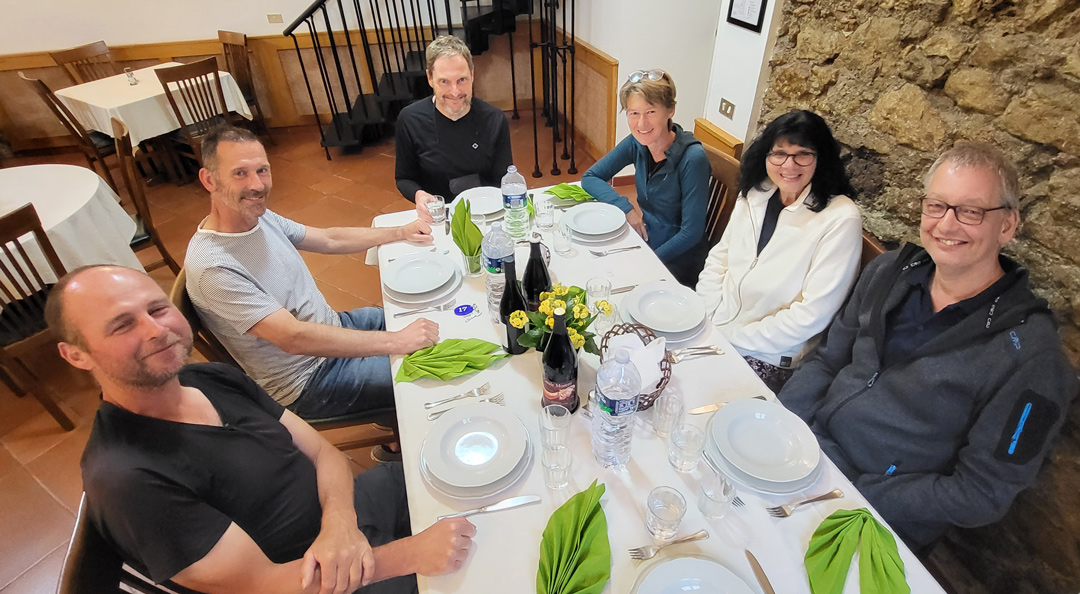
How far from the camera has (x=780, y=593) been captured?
87 centimetres

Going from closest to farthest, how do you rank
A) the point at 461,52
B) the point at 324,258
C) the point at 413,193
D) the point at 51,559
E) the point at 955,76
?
the point at 955,76, the point at 51,559, the point at 461,52, the point at 413,193, the point at 324,258

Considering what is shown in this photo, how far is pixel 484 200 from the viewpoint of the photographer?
2.09m

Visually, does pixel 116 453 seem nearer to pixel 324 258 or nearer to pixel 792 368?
pixel 792 368

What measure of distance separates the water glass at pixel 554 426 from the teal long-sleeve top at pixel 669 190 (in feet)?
3.81

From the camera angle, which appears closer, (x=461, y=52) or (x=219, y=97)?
(x=461, y=52)

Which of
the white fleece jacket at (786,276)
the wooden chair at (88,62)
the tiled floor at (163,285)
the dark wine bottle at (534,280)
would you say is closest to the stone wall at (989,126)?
the white fleece jacket at (786,276)

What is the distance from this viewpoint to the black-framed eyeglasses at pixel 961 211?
1.12 meters

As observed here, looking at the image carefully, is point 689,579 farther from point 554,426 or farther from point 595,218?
point 595,218

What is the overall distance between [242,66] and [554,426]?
16.5 ft

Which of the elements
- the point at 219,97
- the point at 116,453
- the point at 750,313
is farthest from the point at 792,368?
the point at 219,97

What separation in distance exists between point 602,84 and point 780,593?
151 inches

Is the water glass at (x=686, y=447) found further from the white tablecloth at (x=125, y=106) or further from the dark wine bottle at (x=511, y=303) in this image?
the white tablecloth at (x=125, y=106)

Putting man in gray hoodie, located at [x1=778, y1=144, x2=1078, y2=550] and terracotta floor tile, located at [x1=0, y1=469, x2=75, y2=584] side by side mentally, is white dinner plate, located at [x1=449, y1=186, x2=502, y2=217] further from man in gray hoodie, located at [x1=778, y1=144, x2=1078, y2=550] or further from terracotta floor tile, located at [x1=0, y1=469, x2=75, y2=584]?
terracotta floor tile, located at [x1=0, y1=469, x2=75, y2=584]

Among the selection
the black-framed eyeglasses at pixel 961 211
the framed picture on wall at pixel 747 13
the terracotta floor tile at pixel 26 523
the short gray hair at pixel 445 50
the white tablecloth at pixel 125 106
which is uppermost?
the framed picture on wall at pixel 747 13
